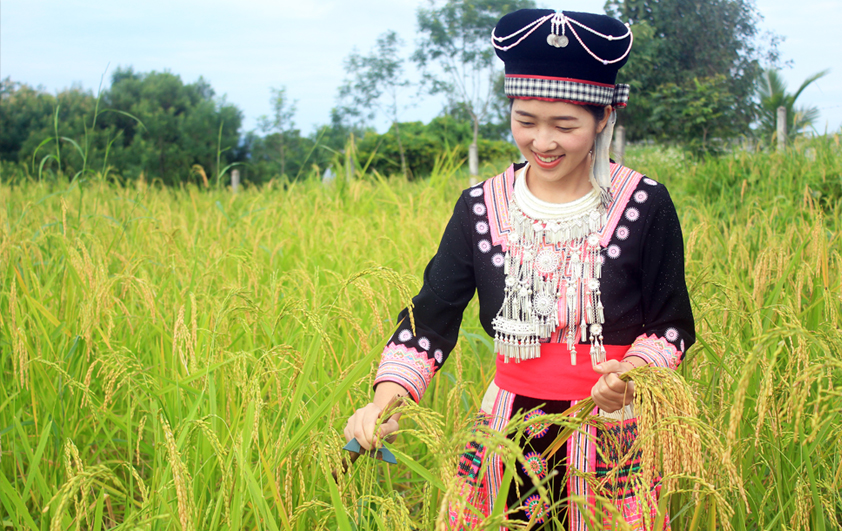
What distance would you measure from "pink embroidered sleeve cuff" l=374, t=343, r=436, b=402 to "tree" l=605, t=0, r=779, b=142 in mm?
25872

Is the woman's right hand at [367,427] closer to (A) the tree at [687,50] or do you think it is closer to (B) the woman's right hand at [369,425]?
(B) the woman's right hand at [369,425]

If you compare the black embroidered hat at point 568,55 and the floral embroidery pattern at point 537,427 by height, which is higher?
the black embroidered hat at point 568,55

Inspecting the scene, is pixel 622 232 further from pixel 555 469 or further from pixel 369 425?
pixel 369 425

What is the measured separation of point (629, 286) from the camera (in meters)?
1.32

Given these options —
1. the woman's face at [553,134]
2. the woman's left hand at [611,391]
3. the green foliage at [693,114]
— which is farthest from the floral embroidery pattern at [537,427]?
the green foliage at [693,114]

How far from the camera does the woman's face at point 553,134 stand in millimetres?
1268

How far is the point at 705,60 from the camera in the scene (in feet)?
100

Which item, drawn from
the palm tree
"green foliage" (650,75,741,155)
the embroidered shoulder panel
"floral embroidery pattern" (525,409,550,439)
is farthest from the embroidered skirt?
"green foliage" (650,75,741,155)

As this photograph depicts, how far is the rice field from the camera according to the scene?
3.34 ft

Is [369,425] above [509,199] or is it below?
below

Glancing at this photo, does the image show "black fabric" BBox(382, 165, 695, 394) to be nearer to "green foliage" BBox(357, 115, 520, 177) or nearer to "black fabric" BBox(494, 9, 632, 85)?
"black fabric" BBox(494, 9, 632, 85)

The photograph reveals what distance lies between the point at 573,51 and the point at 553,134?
0.57ft

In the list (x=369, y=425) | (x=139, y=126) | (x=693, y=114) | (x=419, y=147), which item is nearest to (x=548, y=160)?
(x=369, y=425)

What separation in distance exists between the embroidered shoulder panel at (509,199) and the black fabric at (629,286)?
0.04 feet
